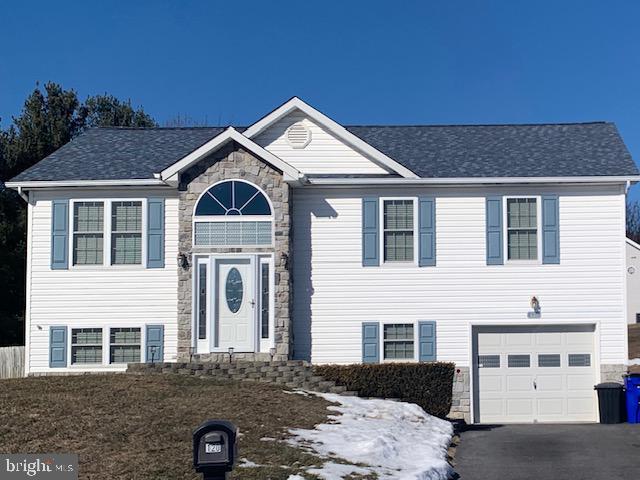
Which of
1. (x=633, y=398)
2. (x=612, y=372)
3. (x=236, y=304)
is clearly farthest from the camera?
(x=612, y=372)

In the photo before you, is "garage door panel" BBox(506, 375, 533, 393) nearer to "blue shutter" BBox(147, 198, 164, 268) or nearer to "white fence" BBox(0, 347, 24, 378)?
"blue shutter" BBox(147, 198, 164, 268)

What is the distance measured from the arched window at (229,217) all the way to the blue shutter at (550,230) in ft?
20.4

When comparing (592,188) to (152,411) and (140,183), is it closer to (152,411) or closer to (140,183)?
(140,183)

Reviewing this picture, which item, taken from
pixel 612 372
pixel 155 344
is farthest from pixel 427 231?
pixel 155 344

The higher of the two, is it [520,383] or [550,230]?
[550,230]

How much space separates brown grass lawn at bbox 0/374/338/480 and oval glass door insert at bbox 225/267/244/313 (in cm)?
235

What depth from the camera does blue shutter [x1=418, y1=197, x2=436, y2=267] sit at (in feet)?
67.1

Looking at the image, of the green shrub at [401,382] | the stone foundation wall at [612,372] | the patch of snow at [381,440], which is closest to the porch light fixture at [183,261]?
the green shrub at [401,382]

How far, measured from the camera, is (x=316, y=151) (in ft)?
68.5

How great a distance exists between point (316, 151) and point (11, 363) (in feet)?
30.5

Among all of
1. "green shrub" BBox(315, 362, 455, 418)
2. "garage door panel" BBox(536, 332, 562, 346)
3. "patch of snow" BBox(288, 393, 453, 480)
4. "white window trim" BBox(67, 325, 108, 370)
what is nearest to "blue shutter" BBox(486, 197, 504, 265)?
"garage door panel" BBox(536, 332, 562, 346)

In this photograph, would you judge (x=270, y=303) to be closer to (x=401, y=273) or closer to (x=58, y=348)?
(x=401, y=273)

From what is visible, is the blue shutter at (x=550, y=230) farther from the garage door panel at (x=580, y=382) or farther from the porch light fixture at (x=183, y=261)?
the porch light fixture at (x=183, y=261)

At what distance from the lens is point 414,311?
20.4 m
